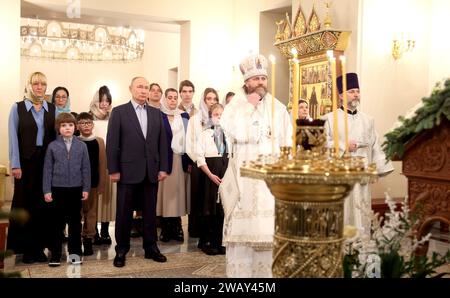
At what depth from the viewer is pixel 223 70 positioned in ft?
38.2

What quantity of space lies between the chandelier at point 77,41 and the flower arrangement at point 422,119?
11463 mm

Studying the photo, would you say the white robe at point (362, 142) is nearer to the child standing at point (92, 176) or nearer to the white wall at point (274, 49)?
the child standing at point (92, 176)

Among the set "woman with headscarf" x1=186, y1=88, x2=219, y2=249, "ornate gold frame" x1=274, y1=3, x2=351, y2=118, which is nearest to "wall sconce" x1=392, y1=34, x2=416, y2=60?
"ornate gold frame" x1=274, y1=3, x2=351, y2=118

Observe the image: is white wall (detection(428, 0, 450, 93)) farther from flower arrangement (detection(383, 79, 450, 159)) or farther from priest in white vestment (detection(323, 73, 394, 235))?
flower arrangement (detection(383, 79, 450, 159))

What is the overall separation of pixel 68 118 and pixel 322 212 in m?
3.77

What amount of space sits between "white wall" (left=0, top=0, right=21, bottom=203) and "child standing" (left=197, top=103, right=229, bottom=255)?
472 centimetres

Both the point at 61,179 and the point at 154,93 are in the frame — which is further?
the point at 154,93

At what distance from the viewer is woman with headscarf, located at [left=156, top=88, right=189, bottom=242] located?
6.60 metres

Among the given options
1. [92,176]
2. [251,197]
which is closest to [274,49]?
[92,176]

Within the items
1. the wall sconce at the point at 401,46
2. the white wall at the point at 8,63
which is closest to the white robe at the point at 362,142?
the wall sconce at the point at 401,46
